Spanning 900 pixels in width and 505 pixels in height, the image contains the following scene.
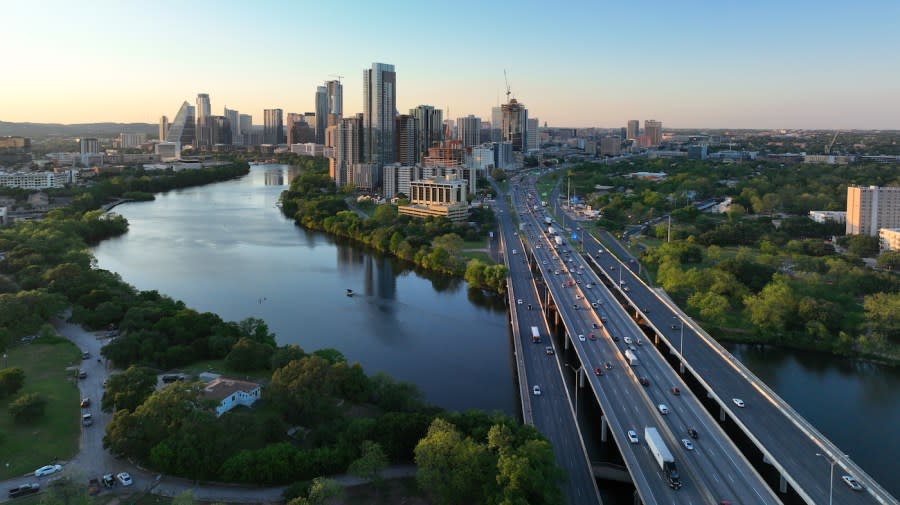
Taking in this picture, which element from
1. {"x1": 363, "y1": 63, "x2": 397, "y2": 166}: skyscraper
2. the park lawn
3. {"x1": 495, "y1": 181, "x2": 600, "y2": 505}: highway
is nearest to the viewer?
{"x1": 495, "y1": 181, "x2": 600, "y2": 505}: highway

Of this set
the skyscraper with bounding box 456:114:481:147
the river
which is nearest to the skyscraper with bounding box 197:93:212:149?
the skyscraper with bounding box 456:114:481:147

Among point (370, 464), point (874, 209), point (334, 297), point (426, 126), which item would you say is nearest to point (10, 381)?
point (370, 464)

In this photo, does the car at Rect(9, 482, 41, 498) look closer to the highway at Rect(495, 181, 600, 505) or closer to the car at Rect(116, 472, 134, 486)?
the car at Rect(116, 472, 134, 486)

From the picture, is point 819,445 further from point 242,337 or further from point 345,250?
point 345,250

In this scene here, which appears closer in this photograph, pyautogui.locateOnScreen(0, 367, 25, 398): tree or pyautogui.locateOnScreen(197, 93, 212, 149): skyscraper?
pyautogui.locateOnScreen(0, 367, 25, 398): tree

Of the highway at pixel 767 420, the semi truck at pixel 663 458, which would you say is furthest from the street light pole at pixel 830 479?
the semi truck at pixel 663 458
